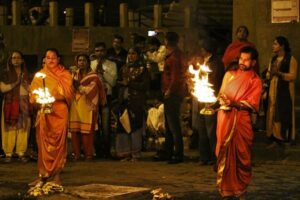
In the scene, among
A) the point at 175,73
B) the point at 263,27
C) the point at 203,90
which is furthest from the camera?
the point at 263,27

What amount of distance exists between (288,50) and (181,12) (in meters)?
14.5

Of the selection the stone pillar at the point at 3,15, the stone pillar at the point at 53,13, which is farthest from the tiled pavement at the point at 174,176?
the stone pillar at the point at 3,15

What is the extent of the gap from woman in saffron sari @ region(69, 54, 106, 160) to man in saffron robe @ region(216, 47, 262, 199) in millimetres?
4425

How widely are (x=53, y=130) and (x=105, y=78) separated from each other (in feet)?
11.6

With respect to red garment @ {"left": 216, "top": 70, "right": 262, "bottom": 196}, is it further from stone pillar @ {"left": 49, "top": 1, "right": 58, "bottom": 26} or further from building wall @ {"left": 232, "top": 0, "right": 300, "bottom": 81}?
stone pillar @ {"left": 49, "top": 1, "right": 58, "bottom": 26}

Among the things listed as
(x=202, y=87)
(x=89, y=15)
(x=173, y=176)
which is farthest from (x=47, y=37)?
(x=202, y=87)

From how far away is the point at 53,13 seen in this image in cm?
2555

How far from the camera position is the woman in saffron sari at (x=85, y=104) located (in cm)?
1256

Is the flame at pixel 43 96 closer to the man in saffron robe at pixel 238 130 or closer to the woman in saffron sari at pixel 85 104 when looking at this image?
the man in saffron robe at pixel 238 130

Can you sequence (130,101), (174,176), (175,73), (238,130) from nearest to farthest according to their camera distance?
(238,130)
(174,176)
(175,73)
(130,101)

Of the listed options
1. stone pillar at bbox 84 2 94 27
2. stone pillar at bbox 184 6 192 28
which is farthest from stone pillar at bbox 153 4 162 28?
stone pillar at bbox 84 2 94 27

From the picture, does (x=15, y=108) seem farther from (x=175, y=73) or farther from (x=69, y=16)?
(x=69, y=16)

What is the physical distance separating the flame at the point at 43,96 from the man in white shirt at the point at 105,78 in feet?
10.9

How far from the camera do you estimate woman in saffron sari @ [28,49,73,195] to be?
9.55m
